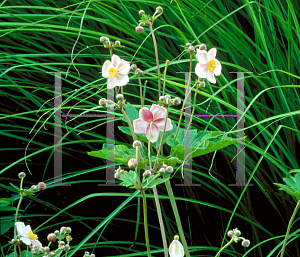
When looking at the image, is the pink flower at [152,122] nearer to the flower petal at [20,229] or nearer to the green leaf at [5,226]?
the flower petal at [20,229]

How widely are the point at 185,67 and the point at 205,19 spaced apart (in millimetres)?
152

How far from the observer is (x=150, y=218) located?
106 cm

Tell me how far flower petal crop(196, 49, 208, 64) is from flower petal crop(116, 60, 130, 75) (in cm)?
12

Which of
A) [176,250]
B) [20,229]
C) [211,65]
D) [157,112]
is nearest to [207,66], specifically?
[211,65]

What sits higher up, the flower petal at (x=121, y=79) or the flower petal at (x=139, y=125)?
the flower petal at (x=121, y=79)

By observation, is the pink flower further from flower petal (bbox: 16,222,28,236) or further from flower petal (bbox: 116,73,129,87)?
flower petal (bbox: 16,222,28,236)

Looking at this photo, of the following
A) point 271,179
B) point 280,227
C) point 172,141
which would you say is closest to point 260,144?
point 271,179

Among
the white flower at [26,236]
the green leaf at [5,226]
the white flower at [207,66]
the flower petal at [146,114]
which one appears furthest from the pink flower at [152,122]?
the green leaf at [5,226]

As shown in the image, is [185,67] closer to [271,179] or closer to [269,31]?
[269,31]

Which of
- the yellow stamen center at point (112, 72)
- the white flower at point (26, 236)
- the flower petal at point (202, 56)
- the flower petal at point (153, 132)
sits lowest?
the white flower at point (26, 236)

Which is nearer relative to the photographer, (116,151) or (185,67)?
(116,151)

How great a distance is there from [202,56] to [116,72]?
15 centimetres

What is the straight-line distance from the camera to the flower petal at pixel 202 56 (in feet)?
1.87

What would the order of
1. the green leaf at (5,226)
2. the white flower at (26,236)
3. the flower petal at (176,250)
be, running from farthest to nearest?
the green leaf at (5,226) → the white flower at (26,236) → the flower petal at (176,250)
